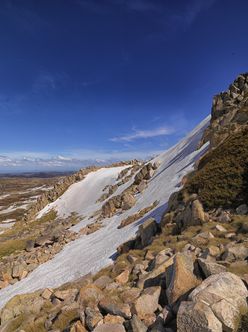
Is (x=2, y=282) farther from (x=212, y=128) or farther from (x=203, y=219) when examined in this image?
(x=212, y=128)

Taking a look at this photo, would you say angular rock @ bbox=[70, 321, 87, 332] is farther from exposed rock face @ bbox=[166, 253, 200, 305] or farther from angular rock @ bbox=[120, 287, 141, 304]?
exposed rock face @ bbox=[166, 253, 200, 305]

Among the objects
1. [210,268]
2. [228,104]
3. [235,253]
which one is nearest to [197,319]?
[210,268]

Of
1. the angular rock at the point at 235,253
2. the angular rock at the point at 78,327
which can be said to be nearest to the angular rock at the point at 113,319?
the angular rock at the point at 78,327

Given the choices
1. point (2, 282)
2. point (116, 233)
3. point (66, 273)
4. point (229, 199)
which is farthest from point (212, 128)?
point (2, 282)

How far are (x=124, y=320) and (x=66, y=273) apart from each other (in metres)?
13.9

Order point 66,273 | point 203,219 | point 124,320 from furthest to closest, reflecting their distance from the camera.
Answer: point 66,273 → point 203,219 → point 124,320

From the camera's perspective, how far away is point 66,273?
2192 centimetres

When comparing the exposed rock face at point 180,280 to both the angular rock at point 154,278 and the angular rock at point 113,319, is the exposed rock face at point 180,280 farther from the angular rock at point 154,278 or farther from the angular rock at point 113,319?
the angular rock at point 113,319

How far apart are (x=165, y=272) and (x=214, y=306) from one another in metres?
3.79

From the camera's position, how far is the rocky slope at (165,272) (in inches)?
303

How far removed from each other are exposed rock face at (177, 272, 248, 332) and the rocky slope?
0.02 m

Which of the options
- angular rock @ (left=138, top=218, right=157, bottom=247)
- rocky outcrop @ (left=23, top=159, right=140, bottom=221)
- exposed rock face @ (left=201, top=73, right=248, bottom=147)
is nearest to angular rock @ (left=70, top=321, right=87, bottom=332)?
angular rock @ (left=138, top=218, right=157, bottom=247)

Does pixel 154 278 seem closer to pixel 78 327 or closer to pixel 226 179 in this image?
pixel 78 327

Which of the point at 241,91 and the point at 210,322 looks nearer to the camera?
the point at 210,322
